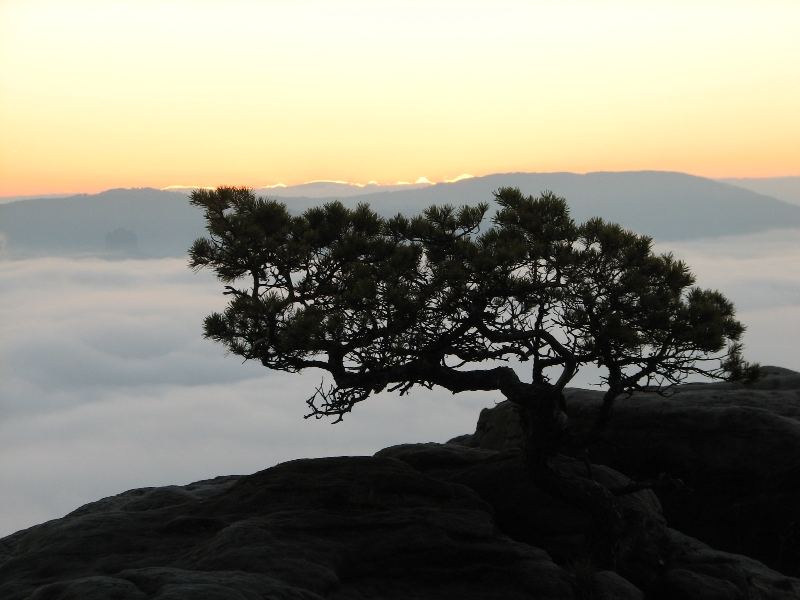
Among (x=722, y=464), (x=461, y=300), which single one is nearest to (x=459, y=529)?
(x=461, y=300)

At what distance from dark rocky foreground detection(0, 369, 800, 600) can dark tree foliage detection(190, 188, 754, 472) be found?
204cm

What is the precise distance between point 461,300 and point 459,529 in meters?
5.35

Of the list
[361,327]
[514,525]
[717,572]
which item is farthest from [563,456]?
[361,327]

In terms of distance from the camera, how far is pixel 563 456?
84.0 feet

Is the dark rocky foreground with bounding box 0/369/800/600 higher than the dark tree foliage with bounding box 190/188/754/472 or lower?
lower

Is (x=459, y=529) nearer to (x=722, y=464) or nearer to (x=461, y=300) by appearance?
(x=461, y=300)

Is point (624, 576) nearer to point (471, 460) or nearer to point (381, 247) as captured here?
point (471, 460)

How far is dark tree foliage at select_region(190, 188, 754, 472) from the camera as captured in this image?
70.3 ft

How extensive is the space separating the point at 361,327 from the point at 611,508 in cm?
792

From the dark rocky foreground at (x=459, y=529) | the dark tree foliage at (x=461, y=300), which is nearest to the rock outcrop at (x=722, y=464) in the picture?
the dark rocky foreground at (x=459, y=529)

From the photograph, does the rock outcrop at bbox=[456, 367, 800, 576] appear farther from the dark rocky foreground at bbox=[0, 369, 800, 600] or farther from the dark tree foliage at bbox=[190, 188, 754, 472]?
the dark tree foliage at bbox=[190, 188, 754, 472]

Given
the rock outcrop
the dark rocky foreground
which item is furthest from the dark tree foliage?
the rock outcrop

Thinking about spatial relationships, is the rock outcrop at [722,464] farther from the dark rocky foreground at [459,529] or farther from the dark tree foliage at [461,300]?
the dark tree foliage at [461,300]

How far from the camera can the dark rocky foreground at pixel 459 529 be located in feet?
61.6
